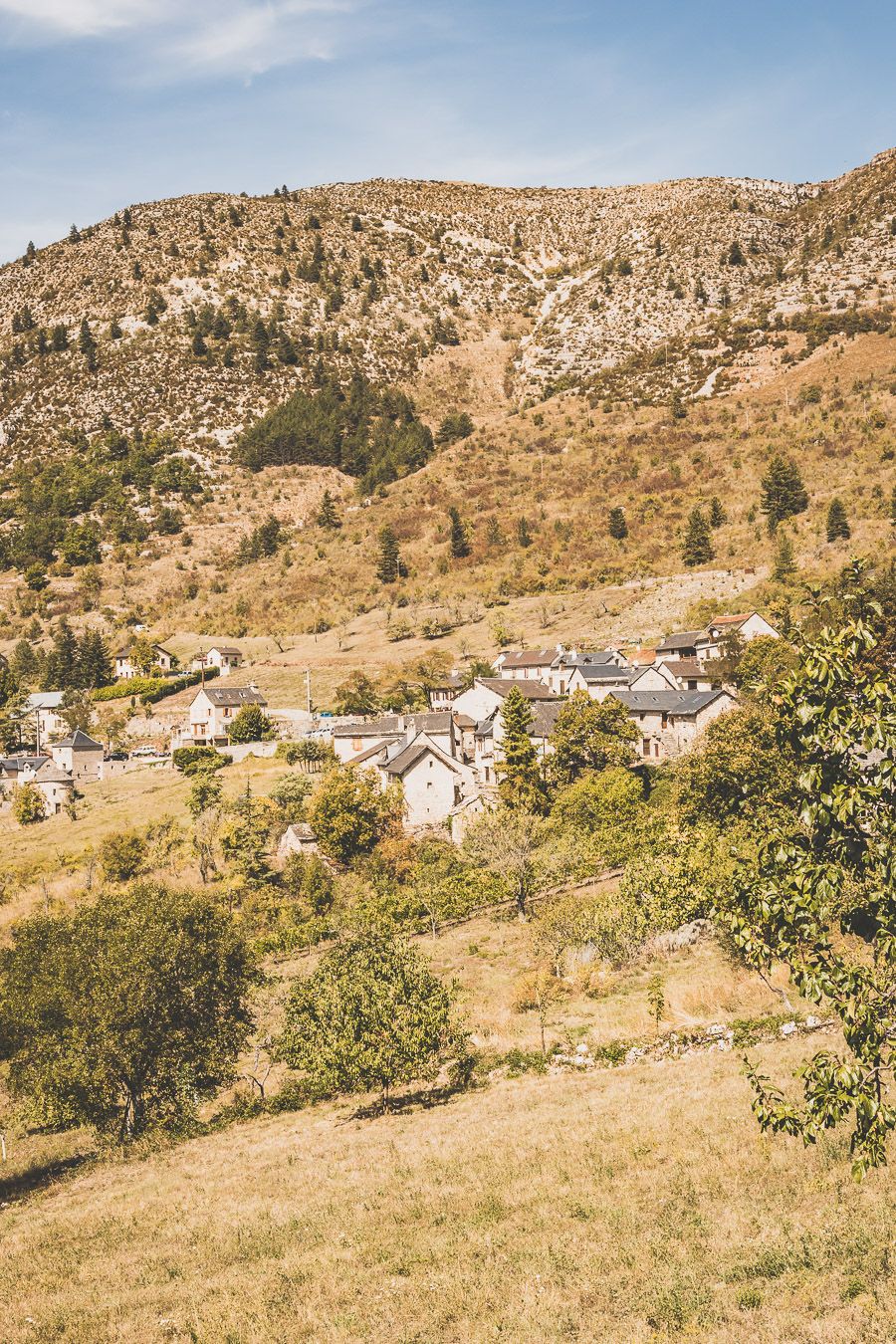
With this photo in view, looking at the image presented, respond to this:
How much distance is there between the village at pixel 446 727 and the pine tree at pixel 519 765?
2.93 feet

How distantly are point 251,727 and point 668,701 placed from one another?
38.8 meters

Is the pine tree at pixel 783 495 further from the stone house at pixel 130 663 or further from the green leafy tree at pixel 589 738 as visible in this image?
the stone house at pixel 130 663

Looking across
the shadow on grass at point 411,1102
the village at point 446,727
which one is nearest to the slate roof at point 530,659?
the village at point 446,727

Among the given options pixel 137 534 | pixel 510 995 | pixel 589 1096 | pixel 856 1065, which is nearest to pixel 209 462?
pixel 137 534

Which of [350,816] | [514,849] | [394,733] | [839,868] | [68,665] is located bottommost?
[350,816]

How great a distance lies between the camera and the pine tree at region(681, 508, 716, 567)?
9775cm

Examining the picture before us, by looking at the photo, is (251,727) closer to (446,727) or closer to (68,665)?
(446,727)

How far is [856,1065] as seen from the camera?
6422 mm

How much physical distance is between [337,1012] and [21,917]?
36.0m

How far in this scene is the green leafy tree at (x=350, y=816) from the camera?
5222 centimetres

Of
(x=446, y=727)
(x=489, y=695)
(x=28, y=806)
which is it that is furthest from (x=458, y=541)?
(x=28, y=806)

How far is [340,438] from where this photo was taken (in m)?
167

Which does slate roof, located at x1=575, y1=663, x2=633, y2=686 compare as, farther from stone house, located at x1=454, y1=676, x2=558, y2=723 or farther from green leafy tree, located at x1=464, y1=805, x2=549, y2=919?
green leafy tree, located at x1=464, y1=805, x2=549, y2=919

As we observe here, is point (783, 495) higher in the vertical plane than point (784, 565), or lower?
higher
